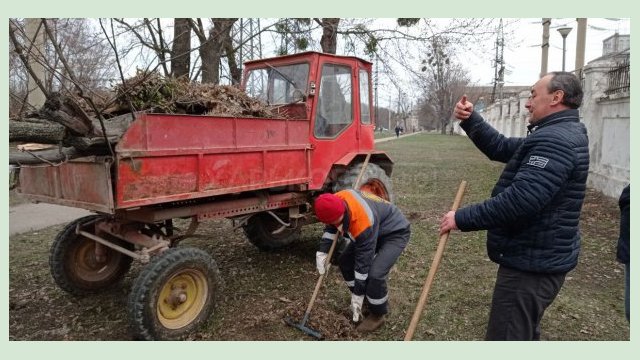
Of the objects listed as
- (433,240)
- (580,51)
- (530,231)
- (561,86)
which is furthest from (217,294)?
(580,51)

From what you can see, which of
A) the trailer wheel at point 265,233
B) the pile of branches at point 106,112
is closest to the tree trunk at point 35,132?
the pile of branches at point 106,112

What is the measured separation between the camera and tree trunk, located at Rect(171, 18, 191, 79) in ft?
30.3

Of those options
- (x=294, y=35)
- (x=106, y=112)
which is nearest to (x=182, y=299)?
(x=106, y=112)

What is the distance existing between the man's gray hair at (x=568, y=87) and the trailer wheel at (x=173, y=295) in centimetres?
303

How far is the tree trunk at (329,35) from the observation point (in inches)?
456

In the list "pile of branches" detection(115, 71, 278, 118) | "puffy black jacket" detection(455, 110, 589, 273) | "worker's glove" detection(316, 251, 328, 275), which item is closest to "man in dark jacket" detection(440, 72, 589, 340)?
"puffy black jacket" detection(455, 110, 589, 273)

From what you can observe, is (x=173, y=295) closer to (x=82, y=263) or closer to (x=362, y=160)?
(x=82, y=263)

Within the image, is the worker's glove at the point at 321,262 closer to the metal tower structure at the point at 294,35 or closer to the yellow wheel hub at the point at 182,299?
the yellow wheel hub at the point at 182,299

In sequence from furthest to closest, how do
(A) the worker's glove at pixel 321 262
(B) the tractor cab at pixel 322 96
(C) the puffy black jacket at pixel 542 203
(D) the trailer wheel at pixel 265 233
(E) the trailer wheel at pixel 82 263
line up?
(D) the trailer wheel at pixel 265 233, (B) the tractor cab at pixel 322 96, (E) the trailer wheel at pixel 82 263, (A) the worker's glove at pixel 321 262, (C) the puffy black jacket at pixel 542 203

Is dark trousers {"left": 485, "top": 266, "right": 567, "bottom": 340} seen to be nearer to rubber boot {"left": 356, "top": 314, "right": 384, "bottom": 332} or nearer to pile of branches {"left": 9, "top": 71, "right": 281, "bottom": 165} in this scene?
rubber boot {"left": 356, "top": 314, "right": 384, "bottom": 332}

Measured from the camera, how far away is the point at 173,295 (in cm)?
391

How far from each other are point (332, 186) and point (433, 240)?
1.86 meters

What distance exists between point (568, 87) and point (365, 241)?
6.48 feet

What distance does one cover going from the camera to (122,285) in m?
5.19
